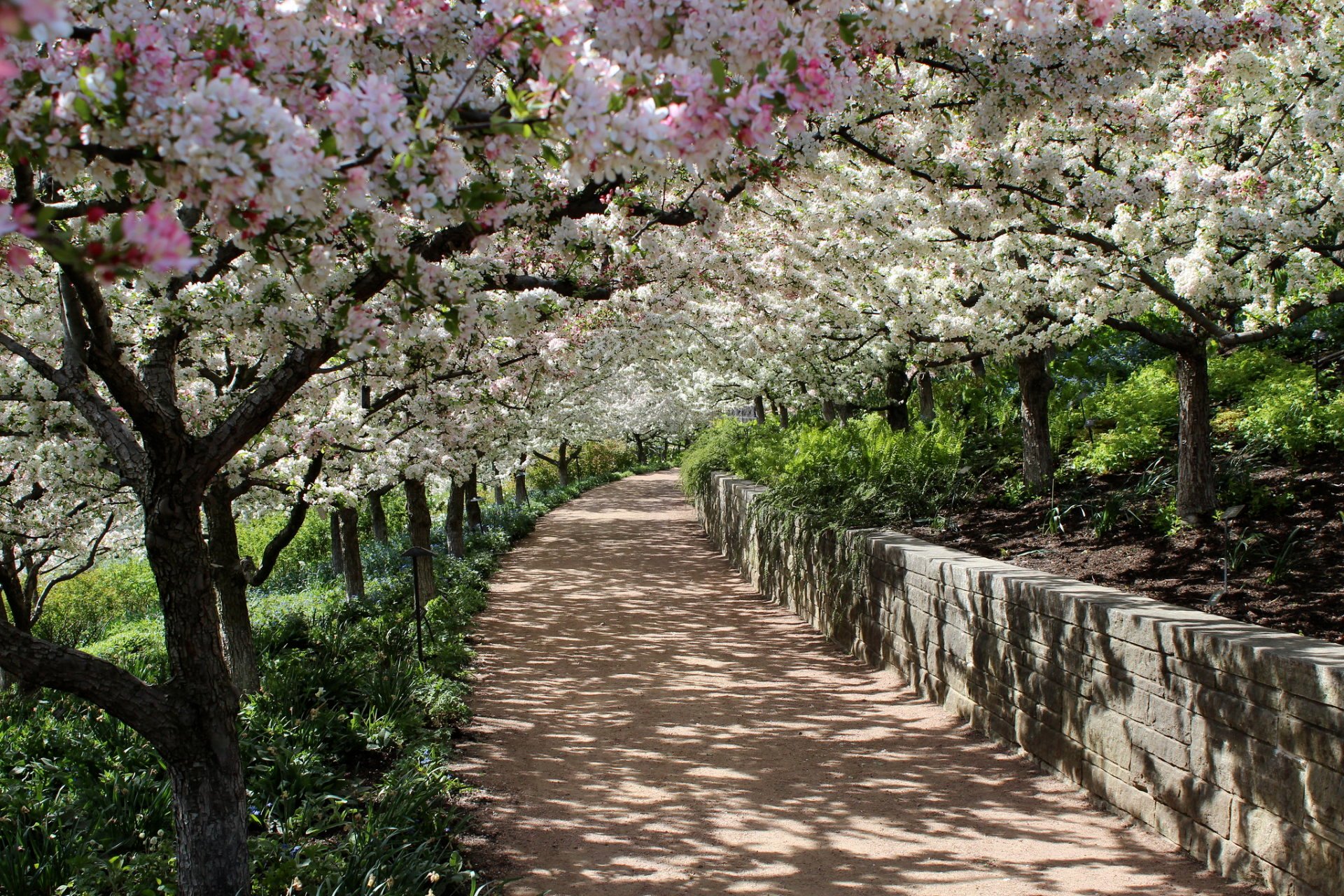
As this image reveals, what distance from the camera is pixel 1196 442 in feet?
20.4

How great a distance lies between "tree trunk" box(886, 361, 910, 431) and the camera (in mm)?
13070

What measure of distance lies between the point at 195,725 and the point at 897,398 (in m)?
11.4

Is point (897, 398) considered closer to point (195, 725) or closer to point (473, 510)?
point (473, 510)

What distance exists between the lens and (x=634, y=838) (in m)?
4.66

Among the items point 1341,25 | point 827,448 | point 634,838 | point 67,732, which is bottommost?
point 634,838

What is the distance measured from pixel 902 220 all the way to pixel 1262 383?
3.80m

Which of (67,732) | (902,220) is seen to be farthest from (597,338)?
(67,732)

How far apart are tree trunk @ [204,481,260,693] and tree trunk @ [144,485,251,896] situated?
3.46 metres

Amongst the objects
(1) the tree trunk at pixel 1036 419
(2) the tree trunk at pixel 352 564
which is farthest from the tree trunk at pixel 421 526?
(1) the tree trunk at pixel 1036 419

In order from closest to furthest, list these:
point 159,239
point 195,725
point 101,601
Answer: point 159,239 < point 195,725 < point 101,601

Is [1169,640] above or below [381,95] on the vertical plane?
below

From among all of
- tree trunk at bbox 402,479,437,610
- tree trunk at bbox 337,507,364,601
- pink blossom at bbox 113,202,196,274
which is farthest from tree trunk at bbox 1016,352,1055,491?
pink blossom at bbox 113,202,196,274

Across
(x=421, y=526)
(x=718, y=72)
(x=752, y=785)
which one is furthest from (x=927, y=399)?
(x=718, y=72)

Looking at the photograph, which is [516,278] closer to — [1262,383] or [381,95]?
[381,95]
